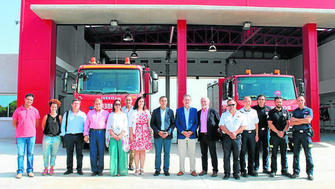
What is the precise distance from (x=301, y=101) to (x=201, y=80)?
21634 mm

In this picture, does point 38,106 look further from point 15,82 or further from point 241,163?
point 241,163

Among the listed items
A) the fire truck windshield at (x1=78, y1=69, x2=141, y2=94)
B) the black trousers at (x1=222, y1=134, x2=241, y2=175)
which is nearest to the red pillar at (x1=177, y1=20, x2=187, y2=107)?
the fire truck windshield at (x1=78, y1=69, x2=141, y2=94)

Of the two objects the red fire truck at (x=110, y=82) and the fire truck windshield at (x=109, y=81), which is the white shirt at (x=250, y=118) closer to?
the red fire truck at (x=110, y=82)

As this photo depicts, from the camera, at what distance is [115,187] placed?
489 cm

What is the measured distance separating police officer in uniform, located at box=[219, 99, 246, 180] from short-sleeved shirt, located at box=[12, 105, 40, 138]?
145 inches

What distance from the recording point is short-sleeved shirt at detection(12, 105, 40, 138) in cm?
556

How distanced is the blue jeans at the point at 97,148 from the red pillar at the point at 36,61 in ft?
19.2

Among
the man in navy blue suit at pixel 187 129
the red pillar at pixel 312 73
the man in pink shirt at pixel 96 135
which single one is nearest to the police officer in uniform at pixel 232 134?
the man in navy blue suit at pixel 187 129

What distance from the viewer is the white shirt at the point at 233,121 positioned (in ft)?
18.2

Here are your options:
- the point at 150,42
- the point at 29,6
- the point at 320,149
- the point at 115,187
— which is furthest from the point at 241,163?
the point at 150,42

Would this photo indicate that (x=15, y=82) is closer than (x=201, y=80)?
Yes

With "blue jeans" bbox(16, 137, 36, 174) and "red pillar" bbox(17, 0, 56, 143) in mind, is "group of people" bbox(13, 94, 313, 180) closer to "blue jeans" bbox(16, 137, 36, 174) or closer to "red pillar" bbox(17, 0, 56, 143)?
"blue jeans" bbox(16, 137, 36, 174)

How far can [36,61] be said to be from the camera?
36.3ft

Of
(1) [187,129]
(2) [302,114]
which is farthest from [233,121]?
(2) [302,114]
